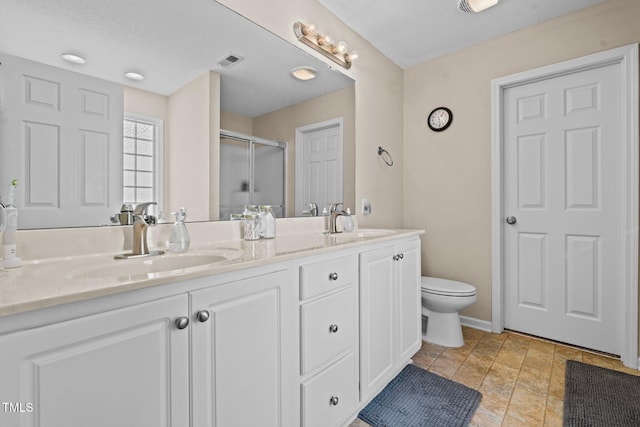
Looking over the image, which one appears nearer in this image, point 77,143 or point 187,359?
point 187,359

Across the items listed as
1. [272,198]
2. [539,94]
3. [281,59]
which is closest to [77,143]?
[272,198]

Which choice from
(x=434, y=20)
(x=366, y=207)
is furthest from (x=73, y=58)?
(x=434, y=20)

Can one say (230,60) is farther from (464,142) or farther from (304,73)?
(464,142)

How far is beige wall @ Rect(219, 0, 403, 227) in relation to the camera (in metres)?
1.83

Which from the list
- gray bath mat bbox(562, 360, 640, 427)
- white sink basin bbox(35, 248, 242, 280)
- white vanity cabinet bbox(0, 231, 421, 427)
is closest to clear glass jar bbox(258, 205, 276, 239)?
white sink basin bbox(35, 248, 242, 280)

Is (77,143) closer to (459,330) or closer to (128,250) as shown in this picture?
(128,250)

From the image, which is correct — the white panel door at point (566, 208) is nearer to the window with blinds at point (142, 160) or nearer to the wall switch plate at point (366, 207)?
the wall switch plate at point (366, 207)

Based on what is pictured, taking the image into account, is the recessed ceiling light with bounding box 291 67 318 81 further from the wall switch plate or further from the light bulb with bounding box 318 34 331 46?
the wall switch plate

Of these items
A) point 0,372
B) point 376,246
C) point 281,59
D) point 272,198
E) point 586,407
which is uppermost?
point 281,59

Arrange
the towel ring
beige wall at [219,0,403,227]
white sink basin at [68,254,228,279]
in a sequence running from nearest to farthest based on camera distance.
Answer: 1. white sink basin at [68,254,228,279]
2. beige wall at [219,0,403,227]
3. the towel ring

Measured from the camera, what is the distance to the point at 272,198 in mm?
1729

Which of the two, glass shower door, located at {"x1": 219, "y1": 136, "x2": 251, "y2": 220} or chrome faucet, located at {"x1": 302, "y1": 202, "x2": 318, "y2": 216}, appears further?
chrome faucet, located at {"x1": 302, "y1": 202, "x2": 318, "y2": 216}

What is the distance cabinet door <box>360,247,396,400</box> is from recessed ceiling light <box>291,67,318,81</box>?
1.18 m

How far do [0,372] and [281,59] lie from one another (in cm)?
173
